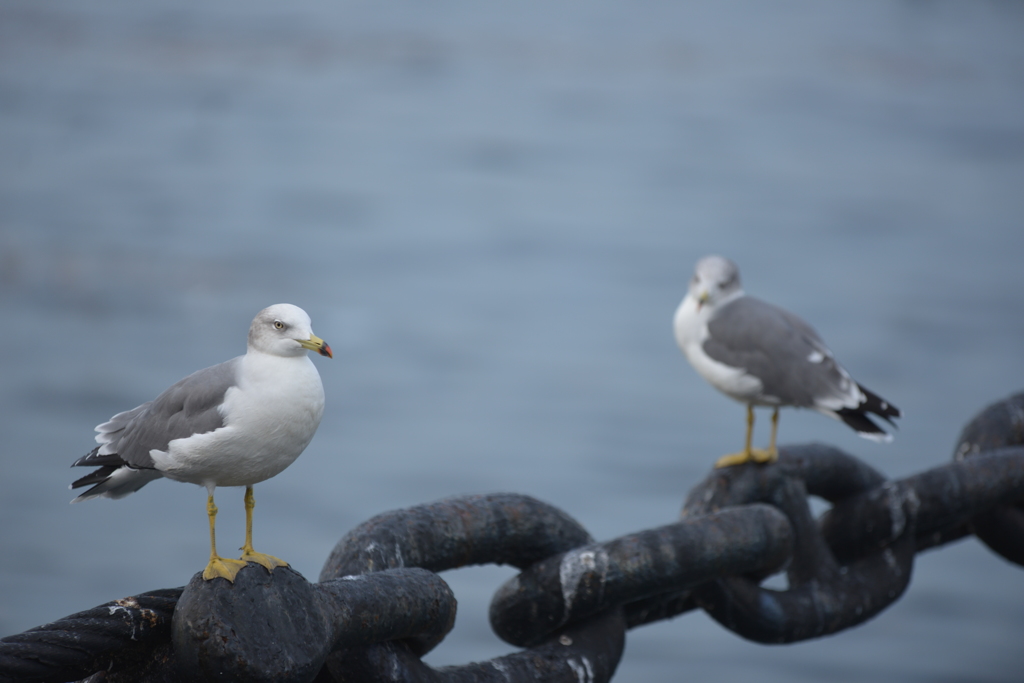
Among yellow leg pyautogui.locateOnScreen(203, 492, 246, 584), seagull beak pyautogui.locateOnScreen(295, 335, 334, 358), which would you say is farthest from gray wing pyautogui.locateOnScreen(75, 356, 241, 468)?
yellow leg pyautogui.locateOnScreen(203, 492, 246, 584)

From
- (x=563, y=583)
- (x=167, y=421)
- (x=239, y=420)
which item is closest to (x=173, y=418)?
(x=167, y=421)

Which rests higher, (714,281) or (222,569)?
(714,281)

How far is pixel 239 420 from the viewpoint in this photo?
6.16 ft

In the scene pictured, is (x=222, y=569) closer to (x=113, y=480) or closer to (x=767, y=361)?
(x=113, y=480)

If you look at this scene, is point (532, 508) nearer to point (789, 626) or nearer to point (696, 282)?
point (789, 626)

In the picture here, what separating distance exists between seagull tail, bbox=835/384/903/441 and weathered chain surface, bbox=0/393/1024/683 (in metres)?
0.37

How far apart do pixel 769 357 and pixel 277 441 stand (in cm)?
247

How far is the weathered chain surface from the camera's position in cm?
169

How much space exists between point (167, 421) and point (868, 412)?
8.78 feet

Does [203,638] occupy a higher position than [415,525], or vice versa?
[415,525]

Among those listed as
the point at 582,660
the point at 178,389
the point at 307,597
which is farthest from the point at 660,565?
the point at 178,389

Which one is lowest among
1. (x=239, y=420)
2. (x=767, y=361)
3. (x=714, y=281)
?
(x=239, y=420)

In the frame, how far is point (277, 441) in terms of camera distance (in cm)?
189

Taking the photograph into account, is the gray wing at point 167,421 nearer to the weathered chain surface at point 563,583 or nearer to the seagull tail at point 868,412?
the weathered chain surface at point 563,583
